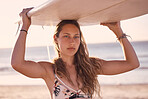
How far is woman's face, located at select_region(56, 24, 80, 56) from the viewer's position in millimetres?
2639

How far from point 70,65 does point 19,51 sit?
26.7 inches

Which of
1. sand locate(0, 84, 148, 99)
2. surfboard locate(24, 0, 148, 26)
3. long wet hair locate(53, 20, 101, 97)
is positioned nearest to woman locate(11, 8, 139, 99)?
long wet hair locate(53, 20, 101, 97)

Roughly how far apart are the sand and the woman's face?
5.43m

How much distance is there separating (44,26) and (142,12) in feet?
3.71

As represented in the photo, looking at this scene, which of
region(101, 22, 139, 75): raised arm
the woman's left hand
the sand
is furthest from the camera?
the sand

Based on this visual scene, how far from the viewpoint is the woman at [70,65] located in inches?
96.3

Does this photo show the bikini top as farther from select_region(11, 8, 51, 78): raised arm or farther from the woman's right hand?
the woman's right hand

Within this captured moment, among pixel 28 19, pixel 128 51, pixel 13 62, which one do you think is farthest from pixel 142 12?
pixel 13 62

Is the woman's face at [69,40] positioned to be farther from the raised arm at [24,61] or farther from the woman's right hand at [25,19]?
the woman's right hand at [25,19]

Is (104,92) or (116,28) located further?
(104,92)

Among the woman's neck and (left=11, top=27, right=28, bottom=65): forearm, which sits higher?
(left=11, top=27, right=28, bottom=65): forearm

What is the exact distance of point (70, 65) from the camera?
113 inches

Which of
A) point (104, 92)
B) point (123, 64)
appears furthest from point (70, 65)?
point (104, 92)

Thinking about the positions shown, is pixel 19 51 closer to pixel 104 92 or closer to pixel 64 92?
pixel 64 92
